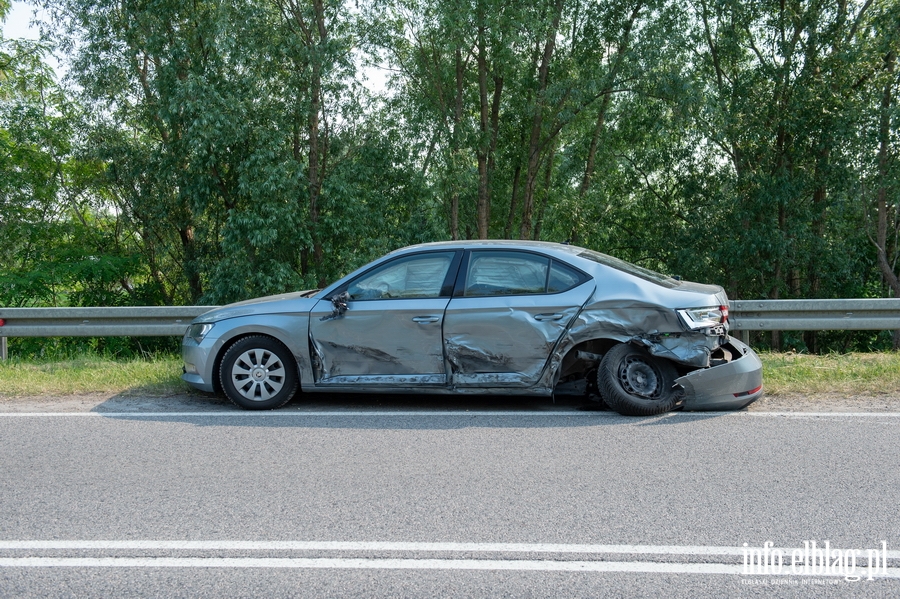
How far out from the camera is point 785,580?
3.44 m

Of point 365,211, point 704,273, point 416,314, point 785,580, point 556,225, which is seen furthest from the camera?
point 556,225

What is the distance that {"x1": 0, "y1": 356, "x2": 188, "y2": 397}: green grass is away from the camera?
784cm

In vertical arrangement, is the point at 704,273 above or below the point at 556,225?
below

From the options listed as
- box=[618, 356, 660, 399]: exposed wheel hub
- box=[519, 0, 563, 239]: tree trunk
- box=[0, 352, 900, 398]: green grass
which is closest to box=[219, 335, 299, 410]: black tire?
box=[0, 352, 900, 398]: green grass

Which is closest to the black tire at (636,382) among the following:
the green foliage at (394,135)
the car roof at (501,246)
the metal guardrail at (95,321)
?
the car roof at (501,246)

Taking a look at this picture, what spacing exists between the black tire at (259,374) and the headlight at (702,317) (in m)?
3.45

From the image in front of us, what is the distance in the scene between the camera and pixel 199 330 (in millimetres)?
7289

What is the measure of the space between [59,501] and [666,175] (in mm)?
18334

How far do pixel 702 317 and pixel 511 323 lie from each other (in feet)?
5.25

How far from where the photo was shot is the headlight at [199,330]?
7211 millimetres

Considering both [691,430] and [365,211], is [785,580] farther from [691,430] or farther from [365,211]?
[365,211]

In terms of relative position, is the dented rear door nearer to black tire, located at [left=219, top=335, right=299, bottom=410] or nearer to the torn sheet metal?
the torn sheet metal

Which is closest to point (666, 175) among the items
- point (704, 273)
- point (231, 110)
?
point (704, 273)

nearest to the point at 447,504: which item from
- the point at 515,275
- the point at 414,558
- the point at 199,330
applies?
the point at 414,558
